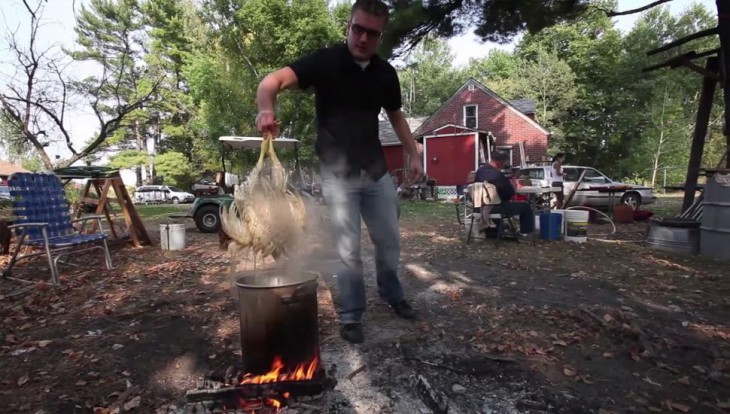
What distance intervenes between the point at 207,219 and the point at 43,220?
3787 mm

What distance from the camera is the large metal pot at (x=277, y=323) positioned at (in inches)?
75.3

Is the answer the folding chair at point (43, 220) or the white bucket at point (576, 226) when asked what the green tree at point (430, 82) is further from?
the folding chair at point (43, 220)

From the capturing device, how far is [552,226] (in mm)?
6656

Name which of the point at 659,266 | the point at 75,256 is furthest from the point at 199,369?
the point at 659,266

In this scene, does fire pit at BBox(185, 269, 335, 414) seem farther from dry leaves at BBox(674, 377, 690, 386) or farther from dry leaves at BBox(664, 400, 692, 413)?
dry leaves at BBox(674, 377, 690, 386)

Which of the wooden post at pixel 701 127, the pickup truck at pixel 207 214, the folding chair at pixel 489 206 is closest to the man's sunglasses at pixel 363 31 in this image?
the folding chair at pixel 489 206

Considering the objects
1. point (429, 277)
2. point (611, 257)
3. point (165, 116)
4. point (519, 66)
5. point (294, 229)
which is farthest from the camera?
point (519, 66)

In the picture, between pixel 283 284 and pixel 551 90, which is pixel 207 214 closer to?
pixel 283 284

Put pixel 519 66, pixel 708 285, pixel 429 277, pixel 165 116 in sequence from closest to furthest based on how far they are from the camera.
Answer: pixel 708 285, pixel 429 277, pixel 165 116, pixel 519 66

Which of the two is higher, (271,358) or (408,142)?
(408,142)

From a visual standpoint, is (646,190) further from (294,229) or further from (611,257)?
(294,229)

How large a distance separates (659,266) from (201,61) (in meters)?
21.7

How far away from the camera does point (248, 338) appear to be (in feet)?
6.41

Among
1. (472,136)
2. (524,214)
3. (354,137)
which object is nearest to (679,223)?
(524,214)
